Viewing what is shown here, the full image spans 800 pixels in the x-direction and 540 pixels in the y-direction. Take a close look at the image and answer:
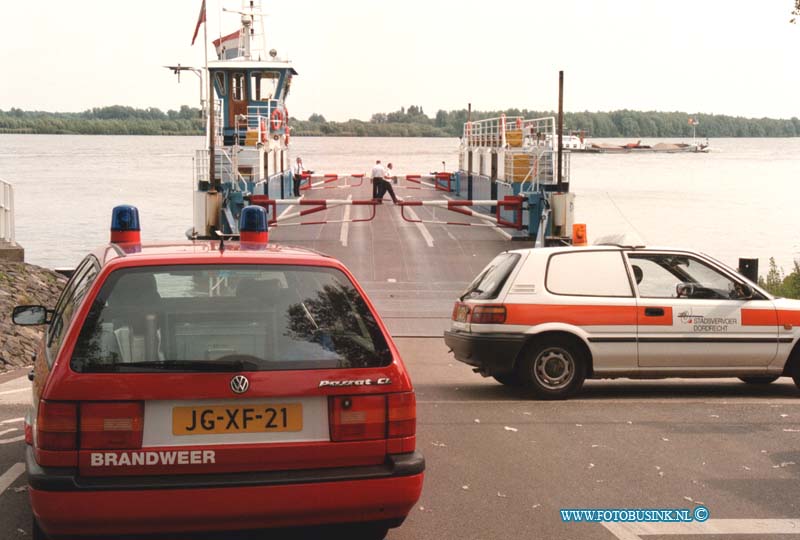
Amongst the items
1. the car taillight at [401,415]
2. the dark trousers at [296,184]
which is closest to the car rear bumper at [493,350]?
the car taillight at [401,415]

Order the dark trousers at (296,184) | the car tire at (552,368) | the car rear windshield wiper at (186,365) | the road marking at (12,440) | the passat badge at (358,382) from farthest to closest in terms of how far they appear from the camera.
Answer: the dark trousers at (296,184)
the car tire at (552,368)
the road marking at (12,440)
the passat badge at (358,382)
the car rear windshield wiper at (186,365)

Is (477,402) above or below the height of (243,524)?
below

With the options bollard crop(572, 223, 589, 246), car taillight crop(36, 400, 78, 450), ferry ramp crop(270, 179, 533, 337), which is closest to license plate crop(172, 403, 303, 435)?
car taillight crop(36, 400, 78, 450)

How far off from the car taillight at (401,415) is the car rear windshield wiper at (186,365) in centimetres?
62

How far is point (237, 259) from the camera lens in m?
5.19

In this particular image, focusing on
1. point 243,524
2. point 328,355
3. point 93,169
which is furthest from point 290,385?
A: point 93,169

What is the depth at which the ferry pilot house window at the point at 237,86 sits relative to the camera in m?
38.6

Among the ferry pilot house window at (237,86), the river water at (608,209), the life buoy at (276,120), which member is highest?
the ferry pilot house window at (237,86)

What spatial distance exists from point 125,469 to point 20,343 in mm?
9780

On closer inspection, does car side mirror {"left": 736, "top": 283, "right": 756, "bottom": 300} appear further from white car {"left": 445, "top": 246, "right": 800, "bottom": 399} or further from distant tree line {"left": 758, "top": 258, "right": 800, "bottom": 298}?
distant tree line {"left": 758, "top": 258, "right": 800, "bottom": 298}

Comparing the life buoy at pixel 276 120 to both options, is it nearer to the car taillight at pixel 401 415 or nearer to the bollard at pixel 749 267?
the bollard at pixel 749 267

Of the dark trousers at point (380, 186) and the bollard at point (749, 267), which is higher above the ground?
the dark trousers at point (380, 186)

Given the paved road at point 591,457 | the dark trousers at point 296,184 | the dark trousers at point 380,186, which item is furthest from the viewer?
the dark trousers at point 296,184

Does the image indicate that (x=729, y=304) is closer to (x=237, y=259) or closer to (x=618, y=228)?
(x=237, y=259)
